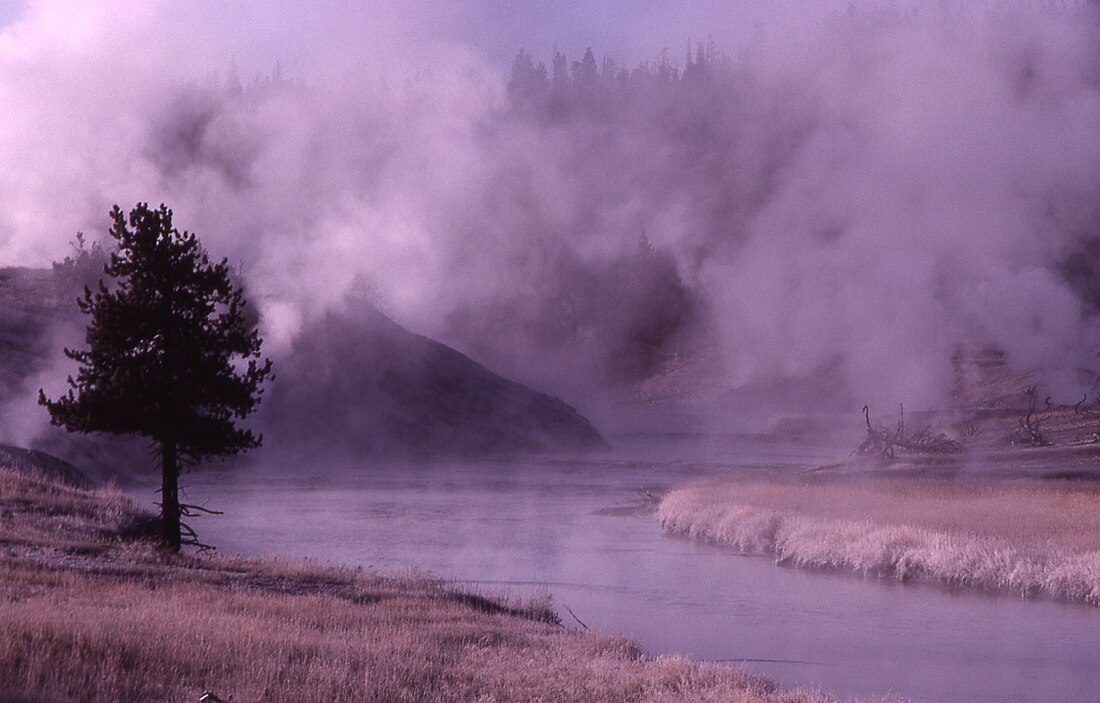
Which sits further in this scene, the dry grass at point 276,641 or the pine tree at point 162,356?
the pine tree at point 162,356

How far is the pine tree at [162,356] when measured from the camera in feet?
83.7

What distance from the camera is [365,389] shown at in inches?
3110

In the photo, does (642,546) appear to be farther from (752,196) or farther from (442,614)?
(752,196)

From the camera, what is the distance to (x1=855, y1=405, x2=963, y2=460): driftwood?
2077 inches

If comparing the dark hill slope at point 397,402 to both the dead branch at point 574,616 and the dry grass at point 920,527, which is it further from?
the dead branch at point 574,616

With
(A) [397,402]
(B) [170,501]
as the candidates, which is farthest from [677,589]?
(A) [397,402]

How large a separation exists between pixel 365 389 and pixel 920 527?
50.9 m

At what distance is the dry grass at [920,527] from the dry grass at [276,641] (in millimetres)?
11299

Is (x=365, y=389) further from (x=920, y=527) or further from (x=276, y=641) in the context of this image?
(x=276, y=641)

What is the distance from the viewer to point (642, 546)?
3778 cm

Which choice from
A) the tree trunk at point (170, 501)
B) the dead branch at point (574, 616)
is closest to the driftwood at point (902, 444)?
the dead branch at point (574, 616)

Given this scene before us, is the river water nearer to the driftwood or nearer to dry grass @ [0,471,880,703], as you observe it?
dry grass @ [0,471,880,703]

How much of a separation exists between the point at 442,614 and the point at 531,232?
15394 centimetres

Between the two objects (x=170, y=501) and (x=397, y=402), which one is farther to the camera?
(x=397, y=402)
